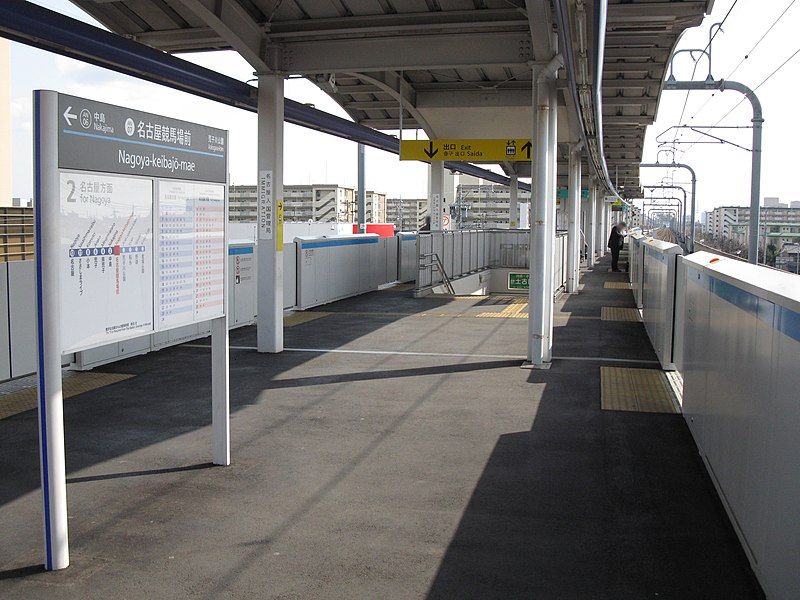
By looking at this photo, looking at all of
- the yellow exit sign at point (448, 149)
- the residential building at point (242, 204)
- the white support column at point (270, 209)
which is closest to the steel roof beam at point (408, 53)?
the white support column at point (270, 209)

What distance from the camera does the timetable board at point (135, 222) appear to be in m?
4.57

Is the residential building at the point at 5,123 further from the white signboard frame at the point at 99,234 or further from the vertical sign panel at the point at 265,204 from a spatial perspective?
the white signboard frame at the point at 99,234

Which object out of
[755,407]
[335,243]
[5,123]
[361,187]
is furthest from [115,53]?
[5,123]

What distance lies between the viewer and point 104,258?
190 inches

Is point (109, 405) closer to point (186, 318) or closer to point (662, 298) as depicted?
point (186, 318)

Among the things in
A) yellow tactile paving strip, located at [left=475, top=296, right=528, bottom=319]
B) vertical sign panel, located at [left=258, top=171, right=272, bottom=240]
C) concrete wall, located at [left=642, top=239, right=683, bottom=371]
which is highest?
vertical sign panel, located at [left=258, top=171, right=272, bottom=240]

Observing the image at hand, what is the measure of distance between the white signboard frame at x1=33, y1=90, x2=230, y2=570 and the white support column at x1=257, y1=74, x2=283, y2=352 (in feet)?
16.9

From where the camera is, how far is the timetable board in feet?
15.0

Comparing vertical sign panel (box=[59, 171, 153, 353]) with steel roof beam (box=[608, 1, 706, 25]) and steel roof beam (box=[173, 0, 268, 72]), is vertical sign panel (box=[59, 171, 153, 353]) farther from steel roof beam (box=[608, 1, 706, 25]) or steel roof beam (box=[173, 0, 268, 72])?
steel roof beam (box=[608, 1, 706, 25])

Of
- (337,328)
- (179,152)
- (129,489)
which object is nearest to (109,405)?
(129,489)

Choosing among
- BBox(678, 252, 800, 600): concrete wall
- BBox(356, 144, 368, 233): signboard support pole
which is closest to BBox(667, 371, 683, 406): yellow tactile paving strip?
BBox(678, 252, 800, 600): concrete wall

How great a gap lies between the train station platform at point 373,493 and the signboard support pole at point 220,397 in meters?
0.16

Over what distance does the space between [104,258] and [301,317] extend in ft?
34.1

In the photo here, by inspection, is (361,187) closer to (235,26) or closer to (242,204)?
(235,26)
